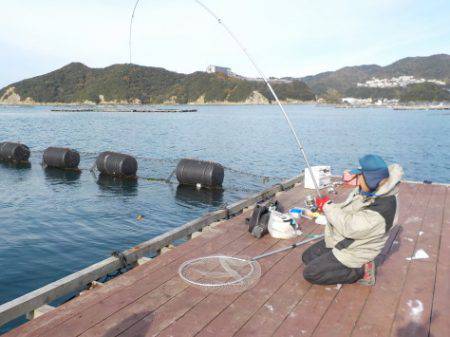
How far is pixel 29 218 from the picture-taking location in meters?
12.8

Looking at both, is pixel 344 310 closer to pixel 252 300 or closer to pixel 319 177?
pixel 252 300

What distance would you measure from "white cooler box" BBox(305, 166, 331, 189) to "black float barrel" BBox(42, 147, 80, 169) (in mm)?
15324

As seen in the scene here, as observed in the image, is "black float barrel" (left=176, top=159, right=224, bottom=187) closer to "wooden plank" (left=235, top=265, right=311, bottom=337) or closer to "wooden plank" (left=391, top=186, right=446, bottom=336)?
"wooden plank" (left=391, top=186, right=446, bottom=336)

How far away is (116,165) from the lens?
19.6m

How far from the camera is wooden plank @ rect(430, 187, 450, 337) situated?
428 cm

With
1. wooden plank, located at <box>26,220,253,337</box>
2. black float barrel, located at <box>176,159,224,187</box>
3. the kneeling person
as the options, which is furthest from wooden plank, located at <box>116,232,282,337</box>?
black float barrel, located at <box>176,159,224,187</box>

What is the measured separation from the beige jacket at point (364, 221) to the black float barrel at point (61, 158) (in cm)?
1960

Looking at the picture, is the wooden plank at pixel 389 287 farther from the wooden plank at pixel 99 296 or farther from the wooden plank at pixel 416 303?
the wooden plank at pixel 99 296

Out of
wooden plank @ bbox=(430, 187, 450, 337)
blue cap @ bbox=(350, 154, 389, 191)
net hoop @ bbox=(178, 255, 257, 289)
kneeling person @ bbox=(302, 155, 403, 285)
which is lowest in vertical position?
→ wooden plank @ bbox=(430, 187, 450, 337)

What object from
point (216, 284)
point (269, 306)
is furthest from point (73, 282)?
point (269, 306)

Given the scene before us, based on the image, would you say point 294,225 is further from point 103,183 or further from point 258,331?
point 103,183

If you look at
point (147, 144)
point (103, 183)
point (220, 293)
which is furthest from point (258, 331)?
point (147, 144)

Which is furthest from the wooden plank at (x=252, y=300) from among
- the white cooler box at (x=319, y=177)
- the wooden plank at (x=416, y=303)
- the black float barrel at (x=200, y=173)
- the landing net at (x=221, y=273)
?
the black float barrel at (x=200, y=173)

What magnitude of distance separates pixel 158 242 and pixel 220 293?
238 cm
